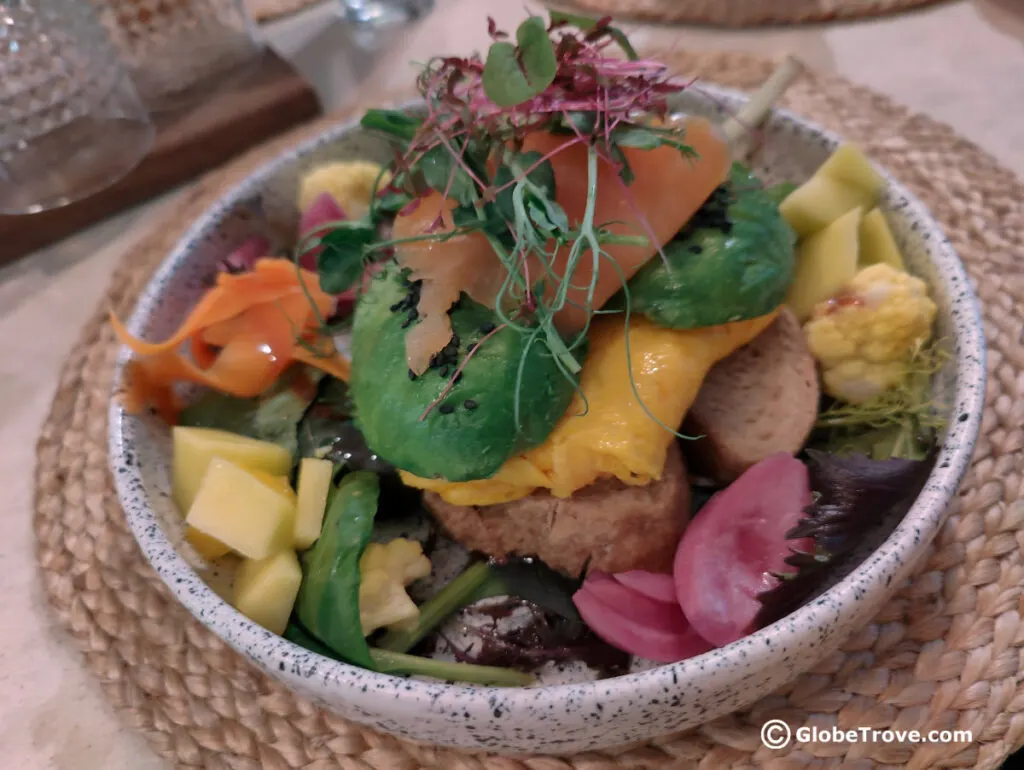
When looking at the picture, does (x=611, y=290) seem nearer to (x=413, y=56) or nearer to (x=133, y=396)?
(x=133, y=396)

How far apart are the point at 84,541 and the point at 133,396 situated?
0.29m

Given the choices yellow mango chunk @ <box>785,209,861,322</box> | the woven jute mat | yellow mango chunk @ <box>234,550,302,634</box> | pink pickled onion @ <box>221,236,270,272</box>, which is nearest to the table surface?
the woven jute mat

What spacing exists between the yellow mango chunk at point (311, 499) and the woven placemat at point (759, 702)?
229mm

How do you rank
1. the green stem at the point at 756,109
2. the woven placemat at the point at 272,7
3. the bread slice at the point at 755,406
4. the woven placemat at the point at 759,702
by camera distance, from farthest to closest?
the woven placemat at the point at 272,7, the green stem at the point at 756,109, the bread slice at the point at 755,406, the woven placemat at the point at 759,702

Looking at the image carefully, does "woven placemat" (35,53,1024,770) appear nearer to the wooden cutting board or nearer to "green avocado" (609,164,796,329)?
"green avocado" (609,164,796,329)

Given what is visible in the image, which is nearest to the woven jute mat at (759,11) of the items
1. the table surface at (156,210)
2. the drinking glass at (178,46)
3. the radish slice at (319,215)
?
the table surface at (156,210)

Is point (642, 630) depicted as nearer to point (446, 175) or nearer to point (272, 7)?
point (446, 175)

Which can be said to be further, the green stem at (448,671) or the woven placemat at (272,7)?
the woven placemat at (272,7)

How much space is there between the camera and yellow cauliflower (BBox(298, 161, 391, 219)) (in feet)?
5.48

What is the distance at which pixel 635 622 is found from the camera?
116 centimetres

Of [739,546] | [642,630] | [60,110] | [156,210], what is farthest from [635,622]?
[60,110]

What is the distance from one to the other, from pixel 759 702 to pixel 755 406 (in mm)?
459

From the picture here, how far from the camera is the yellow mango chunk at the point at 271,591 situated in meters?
1.14

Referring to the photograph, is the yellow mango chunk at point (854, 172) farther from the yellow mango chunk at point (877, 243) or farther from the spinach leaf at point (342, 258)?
the spinach leaf at point (342, 258)
